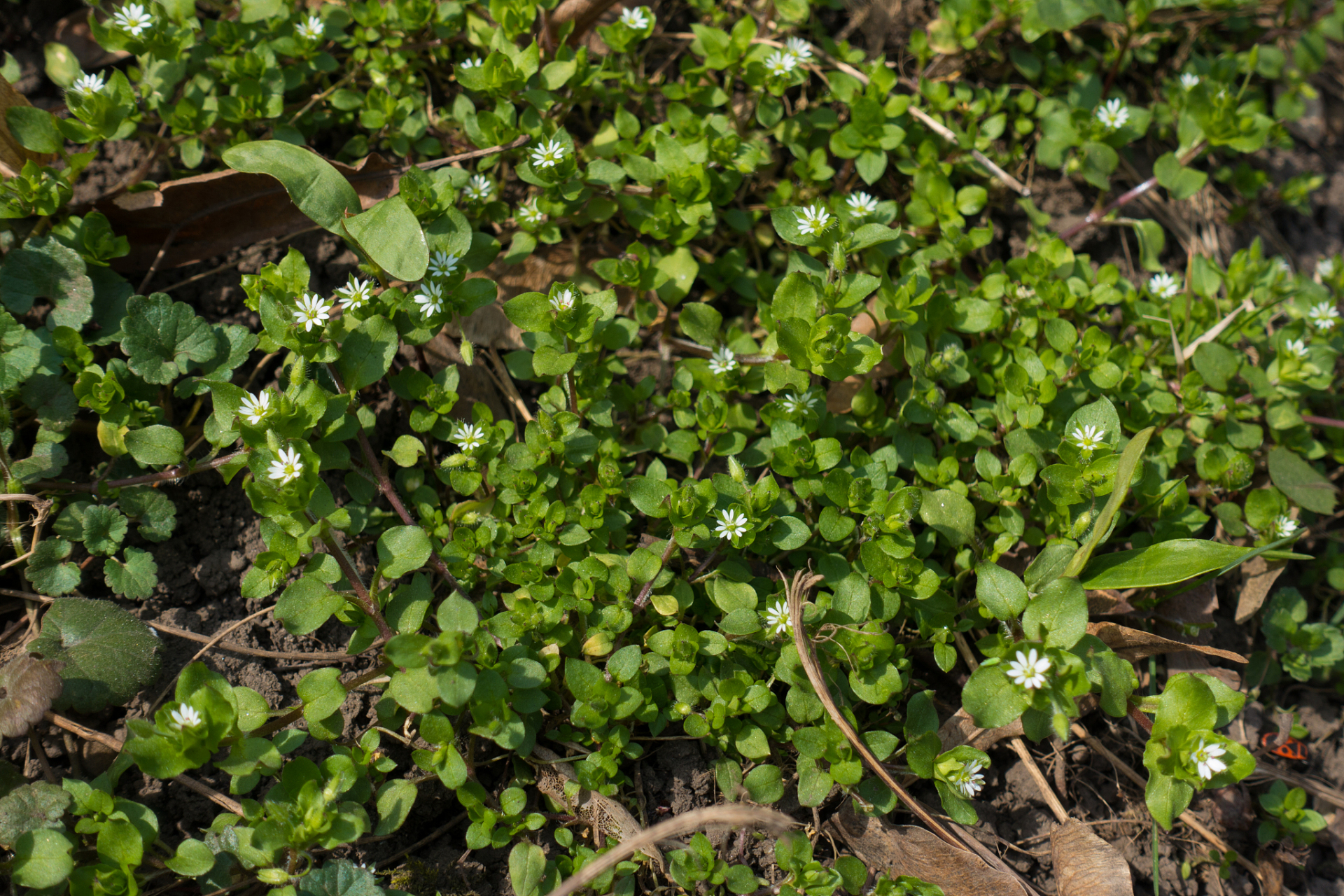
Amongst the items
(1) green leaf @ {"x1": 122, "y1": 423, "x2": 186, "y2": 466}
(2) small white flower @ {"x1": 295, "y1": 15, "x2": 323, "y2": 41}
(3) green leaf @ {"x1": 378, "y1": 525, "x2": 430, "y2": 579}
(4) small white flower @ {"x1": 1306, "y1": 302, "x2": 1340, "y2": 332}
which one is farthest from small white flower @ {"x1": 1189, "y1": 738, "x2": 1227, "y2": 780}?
(2) small white flower @ {"x1": 295, "y1": 15, "x2": 323, "y2": 41}

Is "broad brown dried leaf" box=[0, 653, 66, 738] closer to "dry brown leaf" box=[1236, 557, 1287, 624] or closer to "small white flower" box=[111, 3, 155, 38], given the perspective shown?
"small white flower" box=[111, 3, 155, 38]

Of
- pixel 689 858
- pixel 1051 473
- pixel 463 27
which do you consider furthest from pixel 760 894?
pixel 463 27

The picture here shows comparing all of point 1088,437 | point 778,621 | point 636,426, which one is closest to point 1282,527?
point 1088,437

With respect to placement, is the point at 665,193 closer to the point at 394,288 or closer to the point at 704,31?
the point at 704,31

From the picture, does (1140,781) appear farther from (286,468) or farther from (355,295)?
(355,295)

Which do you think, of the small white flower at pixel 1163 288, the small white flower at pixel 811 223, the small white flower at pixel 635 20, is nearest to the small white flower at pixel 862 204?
the small white flower at pixel 811 223

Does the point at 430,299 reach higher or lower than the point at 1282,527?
higher

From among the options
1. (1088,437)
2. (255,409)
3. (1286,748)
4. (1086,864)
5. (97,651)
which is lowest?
(1286,748)
